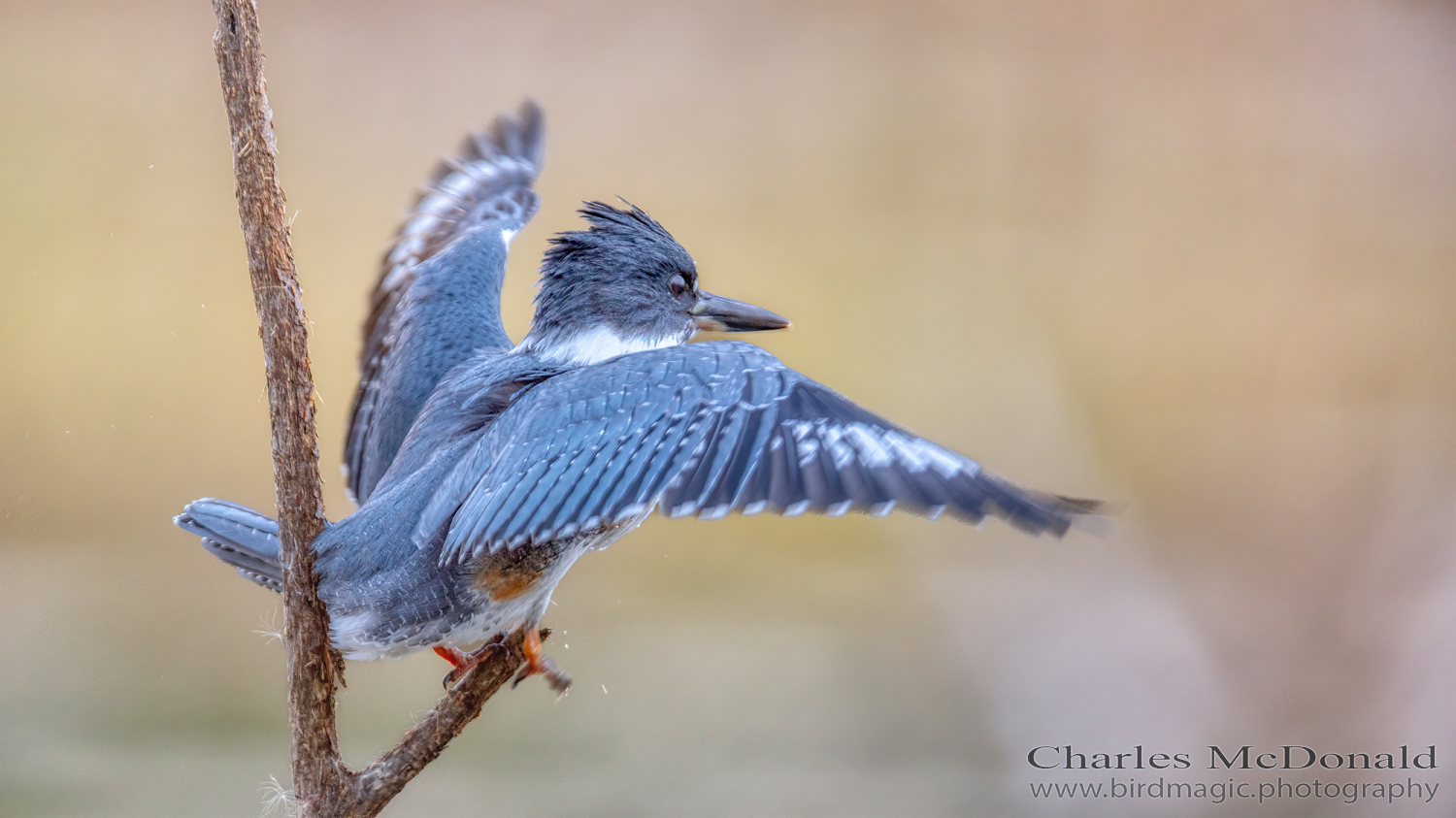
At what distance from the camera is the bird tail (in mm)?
2084

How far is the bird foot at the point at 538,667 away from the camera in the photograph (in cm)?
237

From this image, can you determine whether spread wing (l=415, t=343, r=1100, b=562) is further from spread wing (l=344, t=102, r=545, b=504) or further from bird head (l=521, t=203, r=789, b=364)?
spread wing (l=344, t=102, r=545, b=504)

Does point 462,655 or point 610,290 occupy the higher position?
point 610,290

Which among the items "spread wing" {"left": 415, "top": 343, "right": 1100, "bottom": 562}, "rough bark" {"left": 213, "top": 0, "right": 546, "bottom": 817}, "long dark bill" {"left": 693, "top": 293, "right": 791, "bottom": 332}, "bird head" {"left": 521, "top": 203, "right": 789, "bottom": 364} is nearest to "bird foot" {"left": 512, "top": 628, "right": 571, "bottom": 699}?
"rough bark" {"left": 213, "top": 0, "right": 546, "bottom": 817}

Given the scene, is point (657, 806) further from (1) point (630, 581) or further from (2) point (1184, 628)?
(2) point (1184, 628)

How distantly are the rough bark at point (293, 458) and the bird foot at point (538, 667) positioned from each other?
11.6 inches

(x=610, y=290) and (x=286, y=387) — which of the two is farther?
(x=610, y=290)

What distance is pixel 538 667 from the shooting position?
7.86ft

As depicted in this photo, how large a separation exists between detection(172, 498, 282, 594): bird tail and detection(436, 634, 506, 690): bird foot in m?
0.41

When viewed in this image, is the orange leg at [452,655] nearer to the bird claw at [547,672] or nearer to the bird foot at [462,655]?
the bird foot at [462,655]

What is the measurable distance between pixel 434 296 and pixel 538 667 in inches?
38.5

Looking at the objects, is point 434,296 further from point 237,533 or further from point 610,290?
point 237,533

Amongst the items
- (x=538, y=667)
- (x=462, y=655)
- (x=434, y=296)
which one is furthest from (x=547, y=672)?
(x=434, y=296)

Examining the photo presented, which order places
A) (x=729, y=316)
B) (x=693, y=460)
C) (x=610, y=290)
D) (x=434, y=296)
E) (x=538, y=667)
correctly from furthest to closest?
1. (x=434, y=296)
2. (x=729, y=316)
3. (x=610, y=290)
4. (x=538, y=667)
5. (x=693, y=460)
